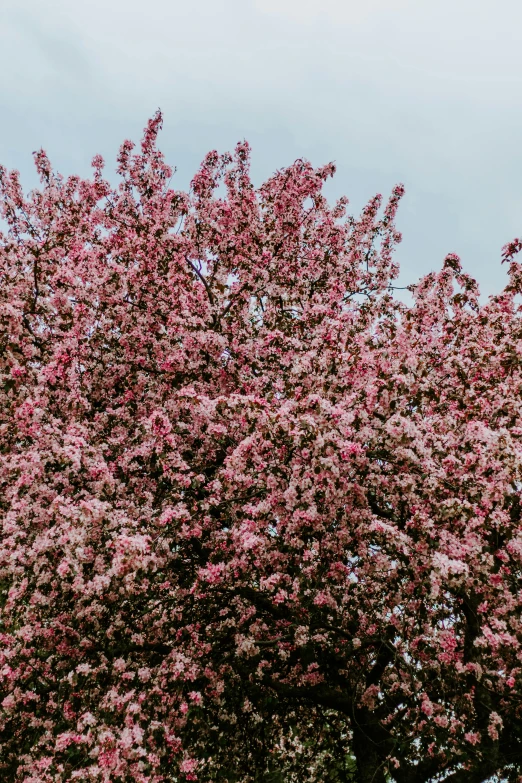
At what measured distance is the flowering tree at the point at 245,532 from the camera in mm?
7992

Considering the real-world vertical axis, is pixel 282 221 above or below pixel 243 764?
above

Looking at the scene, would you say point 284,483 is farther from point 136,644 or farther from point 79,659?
point 79,659

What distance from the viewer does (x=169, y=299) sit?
12.7 metres

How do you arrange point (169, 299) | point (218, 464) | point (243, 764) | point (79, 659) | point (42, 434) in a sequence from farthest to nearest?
point (169, 299), point (243, 764), point (218, 464), point (42, 434), point (79, 659)

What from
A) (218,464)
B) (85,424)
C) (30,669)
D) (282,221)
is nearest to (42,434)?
(85,424)

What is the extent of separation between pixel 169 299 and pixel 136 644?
7627 mm

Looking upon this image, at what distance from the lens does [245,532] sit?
28.3ft

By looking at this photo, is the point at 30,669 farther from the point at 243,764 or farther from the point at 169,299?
the point at 169,299

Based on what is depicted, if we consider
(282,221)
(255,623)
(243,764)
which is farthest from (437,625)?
(282,221)

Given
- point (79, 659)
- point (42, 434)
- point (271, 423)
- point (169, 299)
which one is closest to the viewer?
point (271, 423)

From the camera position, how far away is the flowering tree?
799cm

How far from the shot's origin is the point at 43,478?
9477 mm

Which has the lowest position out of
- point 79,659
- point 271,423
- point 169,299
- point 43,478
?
point 79,659

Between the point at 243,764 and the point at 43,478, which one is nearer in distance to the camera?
the point at 43,478
